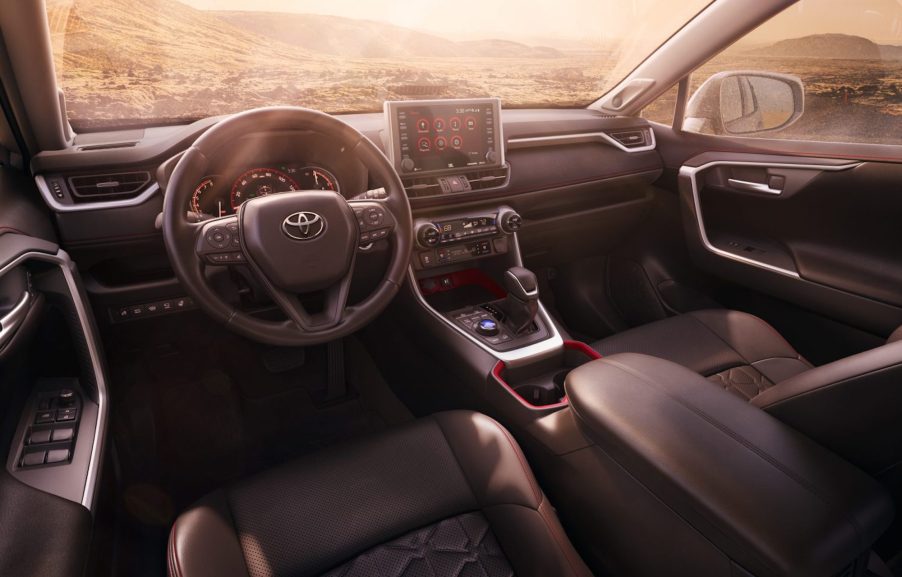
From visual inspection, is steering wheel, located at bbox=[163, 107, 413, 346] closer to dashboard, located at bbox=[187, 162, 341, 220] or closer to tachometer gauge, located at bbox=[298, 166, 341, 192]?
dashboard, located at bbox=[187, 162, 341, 220]

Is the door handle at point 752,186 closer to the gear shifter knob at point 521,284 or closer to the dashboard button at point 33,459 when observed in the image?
the gear shifter knob at point 521,284

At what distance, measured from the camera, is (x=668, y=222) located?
2793 mm

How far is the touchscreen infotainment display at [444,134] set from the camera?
6.29 ft

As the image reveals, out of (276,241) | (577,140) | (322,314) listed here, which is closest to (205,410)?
(322,314)

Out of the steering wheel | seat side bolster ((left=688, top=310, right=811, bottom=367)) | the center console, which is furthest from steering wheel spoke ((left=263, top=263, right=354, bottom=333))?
seat side bolster ((left=688, top=310, right=811, bottom=367))

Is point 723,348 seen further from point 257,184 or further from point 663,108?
point 257,184

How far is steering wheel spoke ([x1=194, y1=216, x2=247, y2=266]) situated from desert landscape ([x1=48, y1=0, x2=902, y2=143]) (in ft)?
2.28

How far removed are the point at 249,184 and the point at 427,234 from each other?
1.93ft

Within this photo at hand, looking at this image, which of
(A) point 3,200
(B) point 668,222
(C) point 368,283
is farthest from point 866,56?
(A) point 3,200

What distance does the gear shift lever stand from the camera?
1.90 m

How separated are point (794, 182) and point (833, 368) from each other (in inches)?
58.6

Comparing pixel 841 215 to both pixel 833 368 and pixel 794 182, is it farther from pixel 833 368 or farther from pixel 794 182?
pixel 833 368

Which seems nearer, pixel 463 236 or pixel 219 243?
pixel 219 243

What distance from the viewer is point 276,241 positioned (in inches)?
54.0
